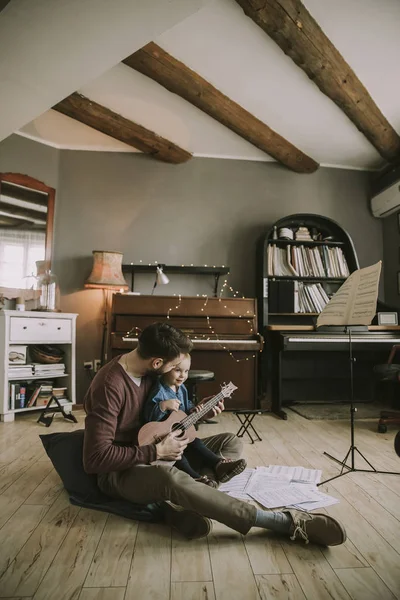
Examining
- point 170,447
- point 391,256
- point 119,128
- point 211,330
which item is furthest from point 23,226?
point 391,256

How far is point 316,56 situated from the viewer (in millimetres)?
3102

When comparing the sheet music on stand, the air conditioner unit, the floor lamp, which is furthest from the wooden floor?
the air conditioner unit

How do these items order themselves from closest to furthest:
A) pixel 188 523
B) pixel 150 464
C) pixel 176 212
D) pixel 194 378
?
pixel 188 523 → pixel 150 464 → pixel 194 378 → pixel 176 212

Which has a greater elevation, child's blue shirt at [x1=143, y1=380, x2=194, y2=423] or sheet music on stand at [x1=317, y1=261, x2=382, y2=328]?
sheet music on stand at [x1=317, y1=261, x2=382, y2=328]

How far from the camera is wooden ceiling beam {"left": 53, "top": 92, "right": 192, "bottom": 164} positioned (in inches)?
154

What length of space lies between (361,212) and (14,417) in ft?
13.8

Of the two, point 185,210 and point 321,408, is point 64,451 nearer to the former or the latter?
point 321,408

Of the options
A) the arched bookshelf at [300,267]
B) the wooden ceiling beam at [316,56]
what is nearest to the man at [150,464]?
the wooden ceiling beam at [316,56]

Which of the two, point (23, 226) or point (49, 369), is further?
point (23, 226)

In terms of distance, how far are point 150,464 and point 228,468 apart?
451mm

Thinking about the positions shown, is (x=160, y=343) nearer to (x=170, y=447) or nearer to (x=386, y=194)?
(x=170, y=447)

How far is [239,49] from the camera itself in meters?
3.25

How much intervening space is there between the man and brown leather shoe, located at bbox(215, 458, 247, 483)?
13.3 inches

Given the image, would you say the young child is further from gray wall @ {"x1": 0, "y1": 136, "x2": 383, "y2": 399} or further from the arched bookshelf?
gray wall @ {"x1": 0, "y1": 136, "x2": 383, "y2": 399}
